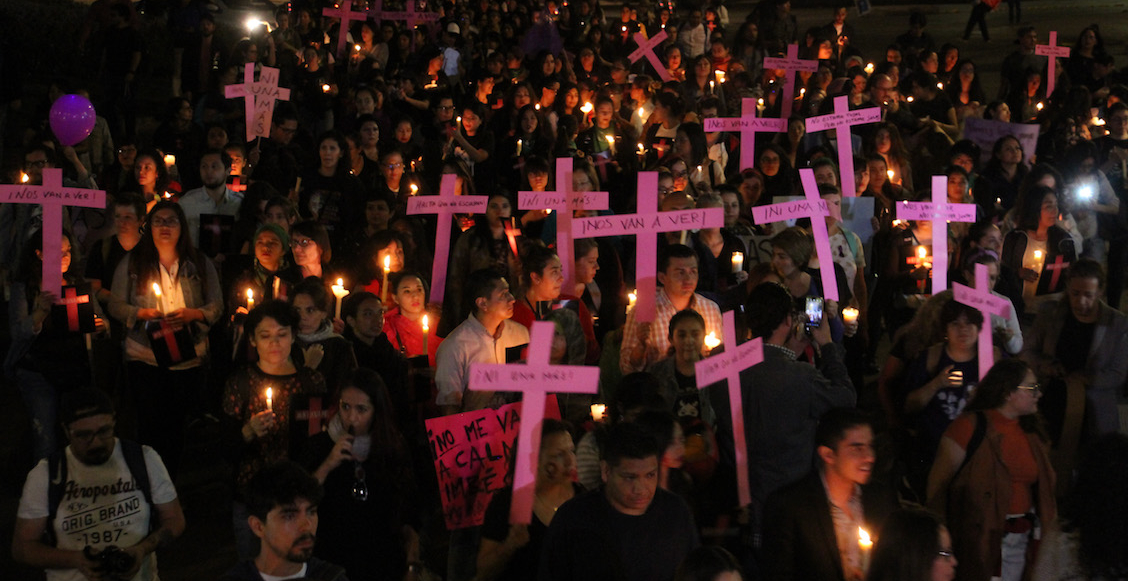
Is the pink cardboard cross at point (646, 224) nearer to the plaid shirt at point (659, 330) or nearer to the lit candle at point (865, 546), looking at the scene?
the plaid shirt at point (659, 330)

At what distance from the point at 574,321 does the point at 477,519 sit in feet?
4.77

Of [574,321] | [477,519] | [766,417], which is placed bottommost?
[477,519]

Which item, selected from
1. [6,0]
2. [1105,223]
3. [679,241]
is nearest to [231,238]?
[679,241]

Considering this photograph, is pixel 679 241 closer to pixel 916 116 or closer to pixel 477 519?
pixel 477 519

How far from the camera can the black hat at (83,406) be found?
4.35 m

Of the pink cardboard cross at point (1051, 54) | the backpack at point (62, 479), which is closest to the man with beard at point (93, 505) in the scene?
the backpack at point (62, 479)

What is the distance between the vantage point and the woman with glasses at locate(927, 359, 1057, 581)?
15.4ft

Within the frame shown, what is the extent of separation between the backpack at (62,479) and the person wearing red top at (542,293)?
7.47 ft

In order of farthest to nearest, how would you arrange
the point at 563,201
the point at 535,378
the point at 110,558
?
the point at 563,201, the point at 535,378, the point at 110,558

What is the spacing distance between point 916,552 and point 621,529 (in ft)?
3.04

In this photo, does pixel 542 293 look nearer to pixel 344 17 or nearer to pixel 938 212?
pixel 938 212

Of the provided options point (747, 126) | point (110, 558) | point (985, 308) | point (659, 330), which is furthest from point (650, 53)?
point (110, 558)

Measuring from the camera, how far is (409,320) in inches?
260

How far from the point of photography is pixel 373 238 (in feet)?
24.6
